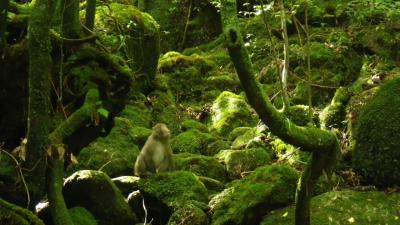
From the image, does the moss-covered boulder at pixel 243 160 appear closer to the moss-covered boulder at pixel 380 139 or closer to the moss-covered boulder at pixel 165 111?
the moss-covered boulder at pixel 380 139

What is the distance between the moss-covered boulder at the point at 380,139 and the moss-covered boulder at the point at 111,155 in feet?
13.3

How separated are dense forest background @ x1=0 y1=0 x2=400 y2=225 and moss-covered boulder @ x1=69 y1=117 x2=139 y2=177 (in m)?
0.03

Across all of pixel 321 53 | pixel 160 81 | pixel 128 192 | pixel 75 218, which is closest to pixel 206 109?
pixel 160 81

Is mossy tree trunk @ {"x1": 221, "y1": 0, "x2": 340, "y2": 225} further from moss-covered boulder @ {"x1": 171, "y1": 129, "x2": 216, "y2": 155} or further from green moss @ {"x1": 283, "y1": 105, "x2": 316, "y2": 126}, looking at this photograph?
moss-covered boulder @ {"x1": 171, "y1": 129, "x2": 216, "y2": 155}

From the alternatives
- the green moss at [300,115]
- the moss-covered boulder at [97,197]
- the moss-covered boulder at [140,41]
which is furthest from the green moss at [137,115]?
the moss-covered boulder at [97,197]

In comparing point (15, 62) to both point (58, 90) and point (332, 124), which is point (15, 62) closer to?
point (58, 90)

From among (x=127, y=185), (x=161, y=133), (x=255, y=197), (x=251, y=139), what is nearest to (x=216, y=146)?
(x=251, y=139)

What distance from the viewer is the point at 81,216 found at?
7.16 metres

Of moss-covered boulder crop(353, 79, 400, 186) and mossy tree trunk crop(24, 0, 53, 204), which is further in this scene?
moss-covered boulder crop(353, 79, 400, 186)

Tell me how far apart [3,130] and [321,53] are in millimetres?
10373

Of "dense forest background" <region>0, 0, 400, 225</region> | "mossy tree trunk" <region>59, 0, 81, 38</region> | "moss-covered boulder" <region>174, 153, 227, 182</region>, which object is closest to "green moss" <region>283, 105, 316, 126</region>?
"dense forest background" <region>0, 0, 400, 225</region>

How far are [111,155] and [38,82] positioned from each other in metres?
4.53

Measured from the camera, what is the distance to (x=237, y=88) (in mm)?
15891

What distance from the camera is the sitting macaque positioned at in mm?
8938
